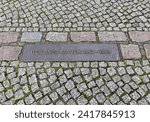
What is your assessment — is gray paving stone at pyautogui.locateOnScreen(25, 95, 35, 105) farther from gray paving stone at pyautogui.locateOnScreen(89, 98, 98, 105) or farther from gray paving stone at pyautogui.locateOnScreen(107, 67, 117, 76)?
gray paving stone at pyautogui.locateOnScreen(107, 67, 117, 76)

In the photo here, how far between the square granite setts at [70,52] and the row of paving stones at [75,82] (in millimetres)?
127

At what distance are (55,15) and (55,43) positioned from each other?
0.96 metres

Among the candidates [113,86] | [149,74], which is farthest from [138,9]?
[113,86]

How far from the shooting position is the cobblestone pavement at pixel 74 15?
4.84 meters

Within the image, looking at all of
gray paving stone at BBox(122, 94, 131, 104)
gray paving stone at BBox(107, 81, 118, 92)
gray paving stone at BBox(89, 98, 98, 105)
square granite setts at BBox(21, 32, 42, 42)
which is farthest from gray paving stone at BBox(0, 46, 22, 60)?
gray paving stone at BBox(122, 94, 131, 104)

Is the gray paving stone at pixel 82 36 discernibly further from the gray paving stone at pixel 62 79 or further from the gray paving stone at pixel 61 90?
the gray paving stone at pixel 61 90

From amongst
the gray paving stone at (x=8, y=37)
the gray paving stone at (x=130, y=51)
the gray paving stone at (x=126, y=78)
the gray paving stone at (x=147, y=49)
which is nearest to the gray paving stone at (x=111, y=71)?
the gray paving stone at (x=126, y=78)

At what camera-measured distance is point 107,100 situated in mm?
3436

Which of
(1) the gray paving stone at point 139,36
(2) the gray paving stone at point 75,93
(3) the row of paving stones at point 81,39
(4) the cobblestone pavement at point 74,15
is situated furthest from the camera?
(4) the cobblestone pavement at point 74,15

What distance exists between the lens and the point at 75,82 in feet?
12.1

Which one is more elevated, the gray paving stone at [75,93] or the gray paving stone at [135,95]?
Answer: the gray paving stone at [75,93]

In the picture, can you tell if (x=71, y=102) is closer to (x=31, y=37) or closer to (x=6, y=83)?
(x=6, y=83)

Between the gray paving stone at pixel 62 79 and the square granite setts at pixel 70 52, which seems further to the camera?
the square granite setts at pixel 70 52

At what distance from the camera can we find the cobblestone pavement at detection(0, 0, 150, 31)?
4.84 meters
